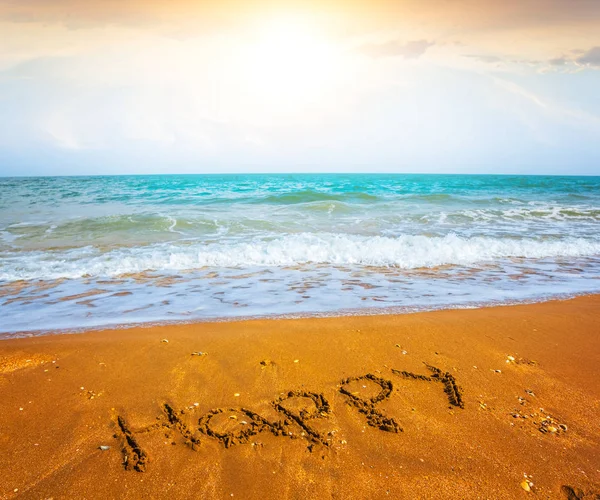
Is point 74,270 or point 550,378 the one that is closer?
point 550,378

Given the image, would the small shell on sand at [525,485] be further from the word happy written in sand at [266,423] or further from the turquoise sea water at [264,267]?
the turquoise sea water at [264,267]

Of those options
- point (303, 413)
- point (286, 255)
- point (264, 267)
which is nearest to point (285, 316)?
point (303, 413)

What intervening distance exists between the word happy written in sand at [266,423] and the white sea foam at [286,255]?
5.05 metres

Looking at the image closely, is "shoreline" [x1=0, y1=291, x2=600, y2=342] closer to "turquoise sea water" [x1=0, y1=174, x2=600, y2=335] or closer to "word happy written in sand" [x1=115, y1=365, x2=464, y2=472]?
"turquoise sea water" [x1=0, y1=174, x2=600, y2=335]

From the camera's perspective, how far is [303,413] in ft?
8.71

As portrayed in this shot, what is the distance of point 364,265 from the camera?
771cm

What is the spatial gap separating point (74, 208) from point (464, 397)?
20.4 meters

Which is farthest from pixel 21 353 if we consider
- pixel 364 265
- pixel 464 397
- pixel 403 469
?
pixel 364 265

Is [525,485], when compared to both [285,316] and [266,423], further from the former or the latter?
[285,316]

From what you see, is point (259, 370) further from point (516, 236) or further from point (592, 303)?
point (516, 236)

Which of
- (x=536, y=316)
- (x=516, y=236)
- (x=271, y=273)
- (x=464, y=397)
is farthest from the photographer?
(x=516, y=236)

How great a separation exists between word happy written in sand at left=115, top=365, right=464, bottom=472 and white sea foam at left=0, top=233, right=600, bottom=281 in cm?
505

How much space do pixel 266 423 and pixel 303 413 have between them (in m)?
0.28

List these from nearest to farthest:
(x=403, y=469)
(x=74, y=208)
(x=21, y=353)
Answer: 1. (x=403, y=469)
2. (x=21, y=353)
3. (x=74, y=208)
